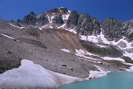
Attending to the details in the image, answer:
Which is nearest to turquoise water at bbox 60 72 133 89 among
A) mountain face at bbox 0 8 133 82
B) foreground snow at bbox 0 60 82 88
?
foreground snow at bbox 0 60 82 88

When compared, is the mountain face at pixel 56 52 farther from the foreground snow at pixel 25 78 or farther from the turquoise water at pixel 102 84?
the turquoise water at pixel 102 84

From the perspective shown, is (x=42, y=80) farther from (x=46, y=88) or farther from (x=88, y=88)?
(x=88, y=88)

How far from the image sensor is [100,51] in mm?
141625

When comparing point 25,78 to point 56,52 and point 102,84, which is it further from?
point 56,52

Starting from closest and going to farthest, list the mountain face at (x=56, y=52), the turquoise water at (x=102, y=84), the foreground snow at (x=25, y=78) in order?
the foreground snow at (x=25, y=78) < the turquoise water at (x=102, y=84) < the mountain face at (x=56, y=52)

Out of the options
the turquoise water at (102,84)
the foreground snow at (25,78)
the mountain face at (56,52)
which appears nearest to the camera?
the foreground snow at (25,78)

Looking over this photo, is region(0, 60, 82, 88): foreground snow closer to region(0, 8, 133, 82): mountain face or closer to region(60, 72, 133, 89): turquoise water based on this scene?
region(0, 8, 133, 82): mountain face

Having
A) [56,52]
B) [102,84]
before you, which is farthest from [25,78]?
[56,52]

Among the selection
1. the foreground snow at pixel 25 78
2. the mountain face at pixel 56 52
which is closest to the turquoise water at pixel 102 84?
the foreground snow at pixel 25 78

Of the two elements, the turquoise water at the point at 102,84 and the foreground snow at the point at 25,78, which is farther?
the turquoise water at the point at 102,84

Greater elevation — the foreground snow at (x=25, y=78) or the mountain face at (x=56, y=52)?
the mountain face at (x=56, y=52)

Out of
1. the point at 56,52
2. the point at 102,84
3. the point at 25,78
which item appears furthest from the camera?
the point at 56,52

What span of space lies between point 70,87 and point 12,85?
1111 cm

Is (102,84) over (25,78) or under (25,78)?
under
